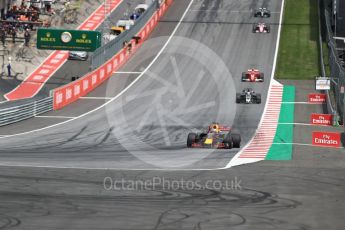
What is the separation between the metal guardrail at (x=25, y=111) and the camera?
128 feet

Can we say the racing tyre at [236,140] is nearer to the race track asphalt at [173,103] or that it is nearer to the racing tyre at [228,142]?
the racing tyre at [228,142]

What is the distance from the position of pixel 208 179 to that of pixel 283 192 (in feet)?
10.8

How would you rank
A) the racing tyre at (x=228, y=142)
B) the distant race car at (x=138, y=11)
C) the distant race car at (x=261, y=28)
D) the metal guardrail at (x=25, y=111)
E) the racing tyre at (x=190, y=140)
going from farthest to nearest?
the distant race car at (x=138, y=11) < the distant race car at (x=261, y=28) < the metal guardrail at (x=25, y=111) < the racing tyre at (x=190, y=140) < the racing tyre at (x=228, y=142)

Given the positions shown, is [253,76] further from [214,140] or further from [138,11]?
[138,11]

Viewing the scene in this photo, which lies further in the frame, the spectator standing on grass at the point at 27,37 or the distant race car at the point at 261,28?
the distant race car at the point at 261,28

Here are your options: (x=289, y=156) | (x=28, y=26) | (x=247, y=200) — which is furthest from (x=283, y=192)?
(x=28, y=26)

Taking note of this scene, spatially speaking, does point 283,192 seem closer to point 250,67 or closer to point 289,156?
point 289,156

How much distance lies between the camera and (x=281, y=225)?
57.5 feet

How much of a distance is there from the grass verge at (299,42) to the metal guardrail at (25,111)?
60.7 feet

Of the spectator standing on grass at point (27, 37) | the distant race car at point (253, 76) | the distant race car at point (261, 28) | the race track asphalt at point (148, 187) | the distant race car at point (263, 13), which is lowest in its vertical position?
the race track asphalt at point (148, 187)

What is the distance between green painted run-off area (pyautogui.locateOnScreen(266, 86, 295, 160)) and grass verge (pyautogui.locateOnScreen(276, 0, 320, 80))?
4905 mm

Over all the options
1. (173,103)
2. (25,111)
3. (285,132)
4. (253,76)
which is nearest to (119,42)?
(253,76)

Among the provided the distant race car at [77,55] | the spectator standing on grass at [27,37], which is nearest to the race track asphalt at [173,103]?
the distant race car at [77,55]

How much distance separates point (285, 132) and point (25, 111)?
14.2 m
